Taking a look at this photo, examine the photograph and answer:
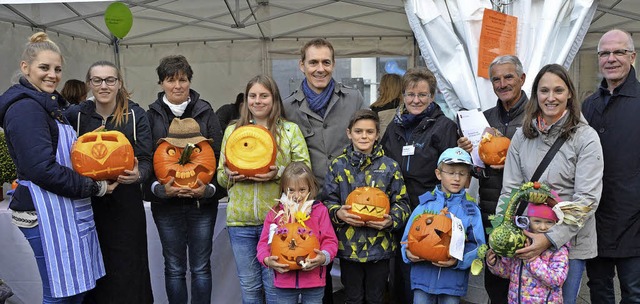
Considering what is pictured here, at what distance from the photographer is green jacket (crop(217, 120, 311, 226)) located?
3.22m

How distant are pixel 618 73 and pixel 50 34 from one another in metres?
7.10

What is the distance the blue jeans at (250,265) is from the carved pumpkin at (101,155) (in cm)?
80

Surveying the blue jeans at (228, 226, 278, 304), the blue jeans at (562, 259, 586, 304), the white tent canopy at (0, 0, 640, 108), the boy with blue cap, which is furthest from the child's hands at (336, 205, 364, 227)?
the white tent canopy at (0, 0, 640, 108)

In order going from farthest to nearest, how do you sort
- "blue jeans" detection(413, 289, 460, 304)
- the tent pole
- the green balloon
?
1. the tent pole
2. the green balloon
3. "blue jeans" detection(413, 289, 460, 304)

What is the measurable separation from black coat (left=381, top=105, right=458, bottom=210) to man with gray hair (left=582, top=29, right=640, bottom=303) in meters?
0.88

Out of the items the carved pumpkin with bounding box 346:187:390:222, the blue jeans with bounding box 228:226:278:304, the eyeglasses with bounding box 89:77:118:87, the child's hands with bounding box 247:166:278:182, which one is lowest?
the blue jeans with bounding box 228:226:278:304

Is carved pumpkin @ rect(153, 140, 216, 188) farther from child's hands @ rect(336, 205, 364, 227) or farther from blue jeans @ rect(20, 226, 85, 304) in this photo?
child's hands @ rect(336, 205, 364, 227)

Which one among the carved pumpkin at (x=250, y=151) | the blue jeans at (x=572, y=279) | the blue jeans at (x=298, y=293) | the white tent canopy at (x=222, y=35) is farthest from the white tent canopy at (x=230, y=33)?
the blue jeans at (x=572, y=279)

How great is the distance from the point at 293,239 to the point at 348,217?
354 millimetres

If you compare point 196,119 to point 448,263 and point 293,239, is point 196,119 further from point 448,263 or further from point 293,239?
point 448,263

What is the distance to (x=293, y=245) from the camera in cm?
293

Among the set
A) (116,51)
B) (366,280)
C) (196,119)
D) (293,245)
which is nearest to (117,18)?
(196,119)

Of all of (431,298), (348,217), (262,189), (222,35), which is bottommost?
(431,298)

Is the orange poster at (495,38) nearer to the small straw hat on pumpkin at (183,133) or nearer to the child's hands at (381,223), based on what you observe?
the child's hands at (381,223)
